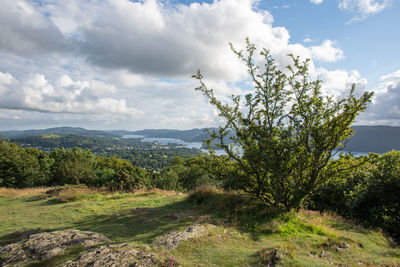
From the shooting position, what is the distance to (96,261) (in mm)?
4840

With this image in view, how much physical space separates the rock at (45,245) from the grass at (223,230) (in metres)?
0.42

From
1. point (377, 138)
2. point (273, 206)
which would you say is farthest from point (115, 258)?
point (377, 138)

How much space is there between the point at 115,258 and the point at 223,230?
4.02 m

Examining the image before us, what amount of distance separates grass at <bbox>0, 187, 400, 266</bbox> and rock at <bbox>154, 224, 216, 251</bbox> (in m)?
0.21

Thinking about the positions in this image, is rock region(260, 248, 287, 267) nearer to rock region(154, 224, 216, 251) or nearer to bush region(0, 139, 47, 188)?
rock region(154, 224, 216, 251)

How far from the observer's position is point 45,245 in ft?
20.0

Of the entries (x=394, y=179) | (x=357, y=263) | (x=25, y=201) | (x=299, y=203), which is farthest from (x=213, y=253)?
(x=25, y=201)

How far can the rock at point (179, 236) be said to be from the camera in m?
6.16

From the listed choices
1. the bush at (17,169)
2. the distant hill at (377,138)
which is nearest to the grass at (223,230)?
the bush at (17,169)

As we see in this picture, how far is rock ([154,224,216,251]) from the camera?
20.2ft

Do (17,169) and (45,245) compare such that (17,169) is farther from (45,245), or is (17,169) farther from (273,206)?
(273,206)

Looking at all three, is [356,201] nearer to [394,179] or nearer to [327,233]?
[394,179]

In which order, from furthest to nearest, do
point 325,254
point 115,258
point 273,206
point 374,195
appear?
point 374,195
point 273,206
point 325,254
point 115,258

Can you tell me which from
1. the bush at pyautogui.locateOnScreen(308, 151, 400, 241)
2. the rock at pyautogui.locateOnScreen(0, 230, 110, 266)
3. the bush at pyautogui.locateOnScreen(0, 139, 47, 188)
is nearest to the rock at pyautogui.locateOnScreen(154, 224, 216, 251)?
the rock at pyautogui.locateOnScreen(0, 230, 110, 266)
